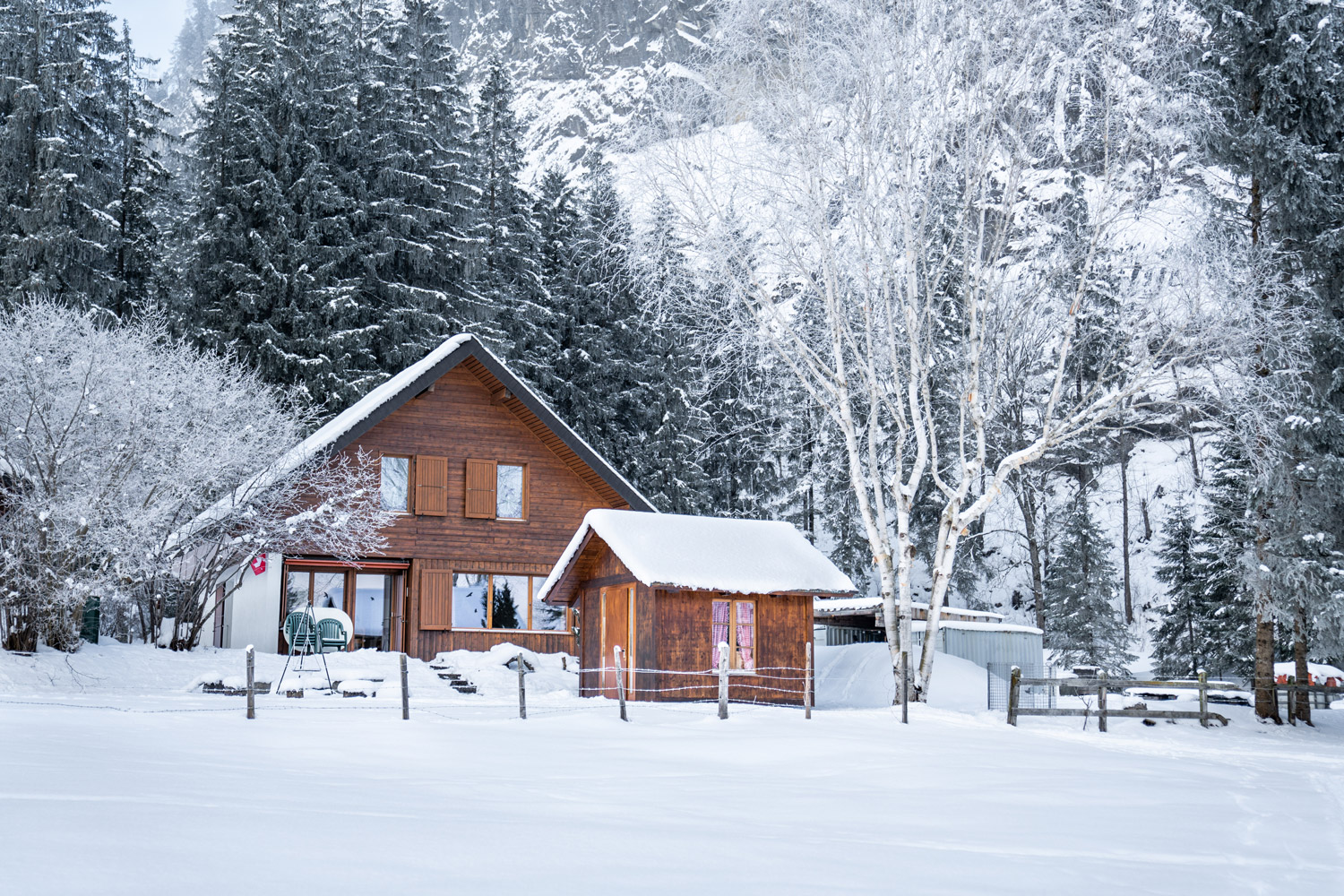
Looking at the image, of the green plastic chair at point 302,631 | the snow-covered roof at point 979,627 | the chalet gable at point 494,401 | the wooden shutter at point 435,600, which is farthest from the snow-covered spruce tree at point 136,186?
the snow-covered roof at point 979,627

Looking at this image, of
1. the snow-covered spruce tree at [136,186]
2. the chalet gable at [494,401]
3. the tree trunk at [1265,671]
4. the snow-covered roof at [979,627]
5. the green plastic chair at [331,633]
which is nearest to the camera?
the tree trunk at [1265,671]

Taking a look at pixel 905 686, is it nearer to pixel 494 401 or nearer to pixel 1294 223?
pixel 1294 223

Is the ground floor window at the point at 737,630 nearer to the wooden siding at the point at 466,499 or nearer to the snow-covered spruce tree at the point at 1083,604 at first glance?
the wooden siding at the point at 466,499

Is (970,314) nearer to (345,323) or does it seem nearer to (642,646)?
(642,646)

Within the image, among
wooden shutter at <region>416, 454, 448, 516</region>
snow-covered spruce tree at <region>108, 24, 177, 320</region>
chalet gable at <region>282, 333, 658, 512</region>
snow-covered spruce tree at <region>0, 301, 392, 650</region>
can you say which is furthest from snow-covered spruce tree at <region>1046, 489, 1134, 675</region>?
snow-covered spruce tree at <region>108, 24, 177, 320</region>

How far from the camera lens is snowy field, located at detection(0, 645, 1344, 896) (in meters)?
5.35

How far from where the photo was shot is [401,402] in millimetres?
24859

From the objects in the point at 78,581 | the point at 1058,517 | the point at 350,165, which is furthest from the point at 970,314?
the point at 1058,517

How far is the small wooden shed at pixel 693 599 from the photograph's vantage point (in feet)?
66.5

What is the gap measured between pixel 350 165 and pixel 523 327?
6.98m

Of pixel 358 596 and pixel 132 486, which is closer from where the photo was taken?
pixel 132 486

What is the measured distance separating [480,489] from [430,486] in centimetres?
108

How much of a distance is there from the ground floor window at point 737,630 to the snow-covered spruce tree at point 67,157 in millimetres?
18746

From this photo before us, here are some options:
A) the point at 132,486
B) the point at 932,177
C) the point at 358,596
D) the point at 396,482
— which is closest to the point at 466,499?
the point at 396,482
